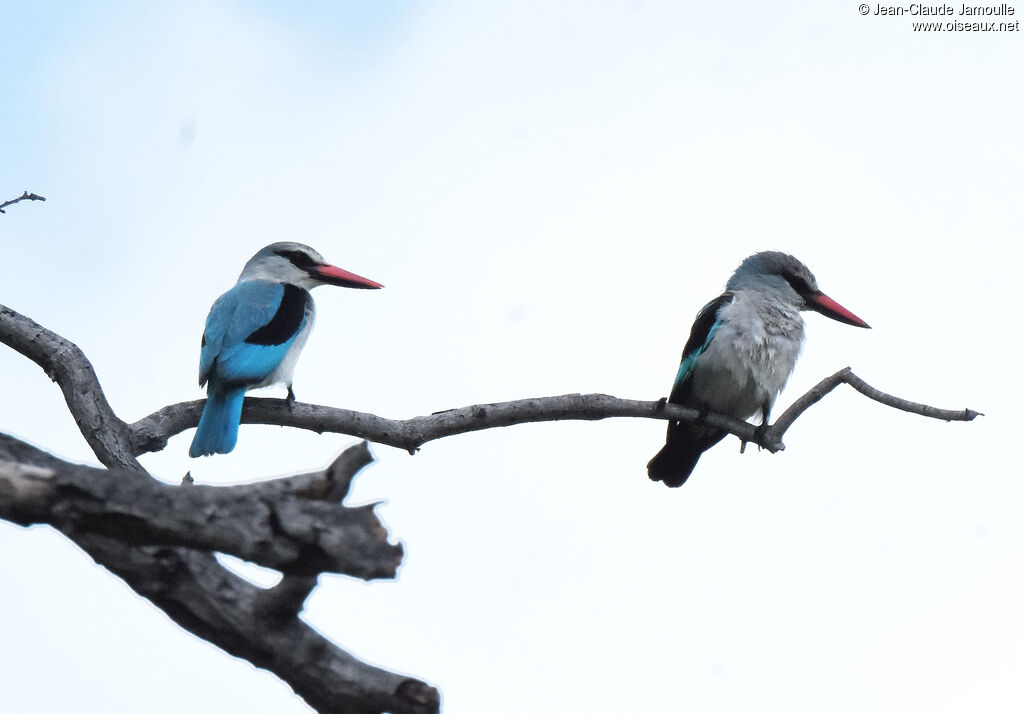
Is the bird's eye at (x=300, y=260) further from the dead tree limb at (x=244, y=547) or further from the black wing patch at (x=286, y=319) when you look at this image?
the dead tree limb at (x=244, y=547)

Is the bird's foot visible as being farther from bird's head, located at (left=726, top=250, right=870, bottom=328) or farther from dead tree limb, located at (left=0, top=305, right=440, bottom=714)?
dead tree limb, located at (left=0, top=305, right=440, bottom=714)

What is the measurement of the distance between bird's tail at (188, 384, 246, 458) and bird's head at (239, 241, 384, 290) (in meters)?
1.41

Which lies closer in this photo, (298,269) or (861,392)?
(861,392)

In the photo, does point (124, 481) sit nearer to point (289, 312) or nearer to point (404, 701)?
point (404, 701)

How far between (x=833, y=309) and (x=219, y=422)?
3.18 m

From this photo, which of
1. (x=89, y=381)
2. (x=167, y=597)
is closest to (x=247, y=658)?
(x=167, y=597)

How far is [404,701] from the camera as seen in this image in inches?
A: 87.0

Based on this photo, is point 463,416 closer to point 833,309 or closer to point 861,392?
point 861,392

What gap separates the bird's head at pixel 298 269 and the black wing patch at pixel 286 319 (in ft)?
0.78

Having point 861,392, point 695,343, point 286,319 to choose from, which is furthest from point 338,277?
point 861,392

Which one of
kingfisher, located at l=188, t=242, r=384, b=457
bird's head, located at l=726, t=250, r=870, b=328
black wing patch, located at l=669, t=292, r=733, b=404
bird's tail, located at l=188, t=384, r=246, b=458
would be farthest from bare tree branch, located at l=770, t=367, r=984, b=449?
bird's tail, located at l=188, t=384, r=246, b=458

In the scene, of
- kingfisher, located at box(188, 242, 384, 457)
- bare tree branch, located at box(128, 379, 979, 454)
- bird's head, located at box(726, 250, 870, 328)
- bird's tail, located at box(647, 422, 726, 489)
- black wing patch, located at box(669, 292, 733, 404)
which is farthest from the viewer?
bird's head, located at box(726, 250, 870, 328)

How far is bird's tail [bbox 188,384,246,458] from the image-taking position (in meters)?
4.45

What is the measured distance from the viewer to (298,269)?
609cm
